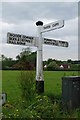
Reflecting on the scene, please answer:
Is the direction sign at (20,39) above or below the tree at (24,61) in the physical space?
above

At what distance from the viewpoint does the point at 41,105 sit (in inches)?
278

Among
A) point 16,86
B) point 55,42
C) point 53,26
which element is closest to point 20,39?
point 53,26

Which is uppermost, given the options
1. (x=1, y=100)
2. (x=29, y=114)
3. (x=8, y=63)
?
(x=8, y=63)

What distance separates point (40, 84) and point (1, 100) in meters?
5.38

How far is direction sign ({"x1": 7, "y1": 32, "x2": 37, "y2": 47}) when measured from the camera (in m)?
9.08

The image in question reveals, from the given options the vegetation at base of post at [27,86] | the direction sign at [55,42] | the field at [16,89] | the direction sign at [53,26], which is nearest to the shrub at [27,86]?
the vegetation at base of post at [27,86]

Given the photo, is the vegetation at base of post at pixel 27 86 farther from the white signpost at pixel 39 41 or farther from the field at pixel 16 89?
the white signpost at pixel 39 41

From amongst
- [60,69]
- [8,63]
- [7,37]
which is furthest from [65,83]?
[60,69]

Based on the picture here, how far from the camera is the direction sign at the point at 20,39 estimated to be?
9080 millimetres

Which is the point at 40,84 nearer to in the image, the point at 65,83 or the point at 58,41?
the point at 58,41

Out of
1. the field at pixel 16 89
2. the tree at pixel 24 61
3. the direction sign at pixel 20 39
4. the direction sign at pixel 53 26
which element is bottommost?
the field at pixel 16 89

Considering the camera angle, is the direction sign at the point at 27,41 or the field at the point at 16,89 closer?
the field at the point at 16,89

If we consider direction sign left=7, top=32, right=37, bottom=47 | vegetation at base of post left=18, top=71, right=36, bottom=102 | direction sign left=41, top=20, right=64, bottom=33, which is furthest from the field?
direction sign left=41, top=20, right=64, bottom=33

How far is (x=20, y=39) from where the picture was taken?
9445mm
